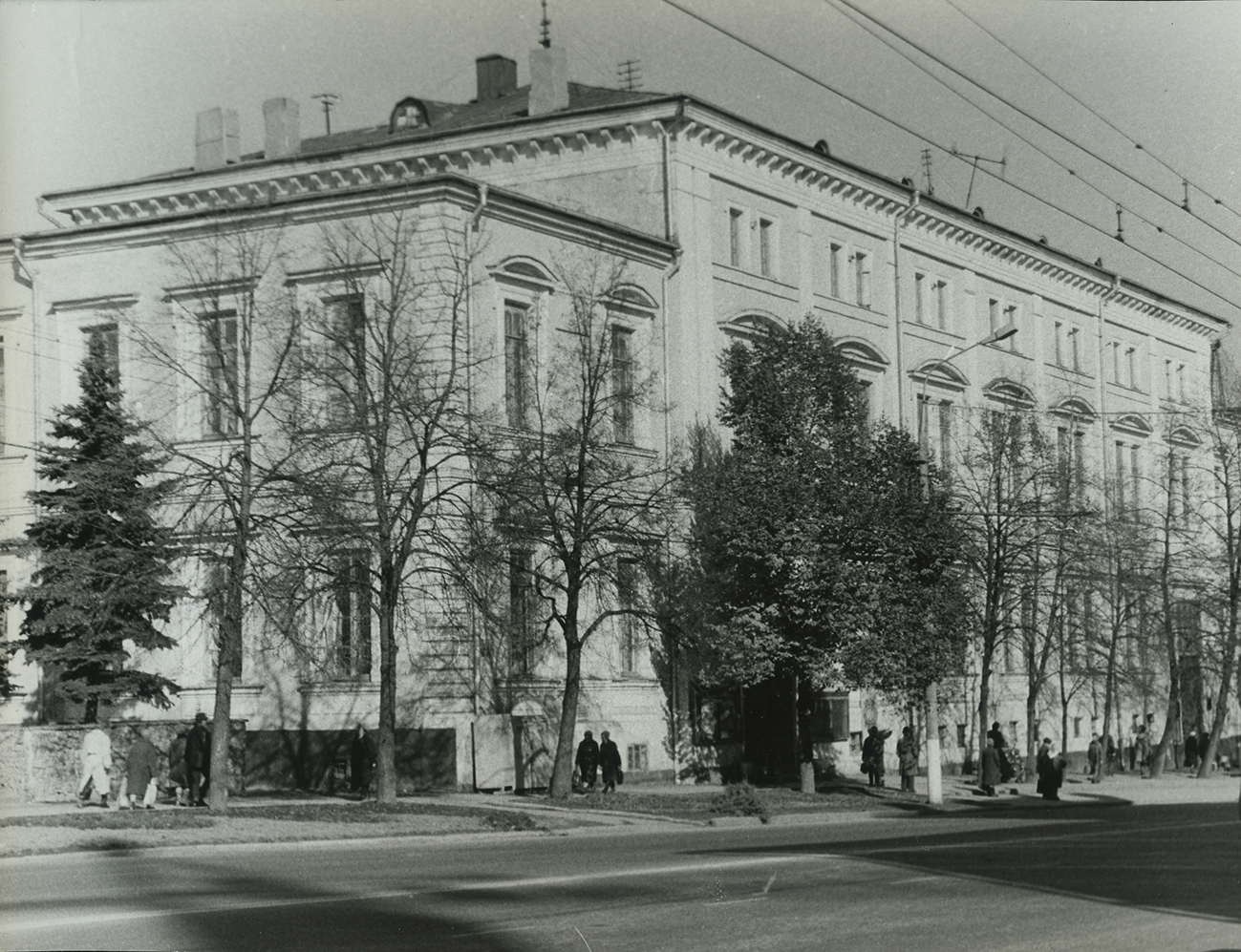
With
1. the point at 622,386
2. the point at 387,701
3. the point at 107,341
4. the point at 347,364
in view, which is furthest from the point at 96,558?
the point at 622,386

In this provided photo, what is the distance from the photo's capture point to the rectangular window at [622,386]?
35844mm

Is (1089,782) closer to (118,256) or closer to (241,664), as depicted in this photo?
(241,664)

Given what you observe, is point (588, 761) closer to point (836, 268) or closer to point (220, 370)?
point (220, 370)

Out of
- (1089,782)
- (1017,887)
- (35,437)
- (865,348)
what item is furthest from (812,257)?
(1017,887)

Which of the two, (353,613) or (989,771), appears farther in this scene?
(989,771)

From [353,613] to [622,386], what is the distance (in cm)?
779

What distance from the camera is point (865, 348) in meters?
48.7

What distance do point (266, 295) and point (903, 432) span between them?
1384cm

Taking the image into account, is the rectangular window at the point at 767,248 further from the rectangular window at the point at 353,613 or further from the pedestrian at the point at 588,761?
the rectangular window at the point at 353,613

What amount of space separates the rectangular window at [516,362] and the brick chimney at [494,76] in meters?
13.5

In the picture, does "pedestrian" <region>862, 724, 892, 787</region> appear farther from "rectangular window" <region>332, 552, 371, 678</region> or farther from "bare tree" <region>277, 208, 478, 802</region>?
"bare tree" <region>277, 208, 478, 802</region>

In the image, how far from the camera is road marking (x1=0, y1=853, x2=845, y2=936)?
14562 millimetres

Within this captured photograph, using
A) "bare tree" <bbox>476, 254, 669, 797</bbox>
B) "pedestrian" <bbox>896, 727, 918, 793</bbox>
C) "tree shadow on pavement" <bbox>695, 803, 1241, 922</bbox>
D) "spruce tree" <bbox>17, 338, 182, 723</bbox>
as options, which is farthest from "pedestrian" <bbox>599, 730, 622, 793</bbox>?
"spruce tree" <bbox>17, 338, 182, 723</bbox>

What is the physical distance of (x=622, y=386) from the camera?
1508 inches
